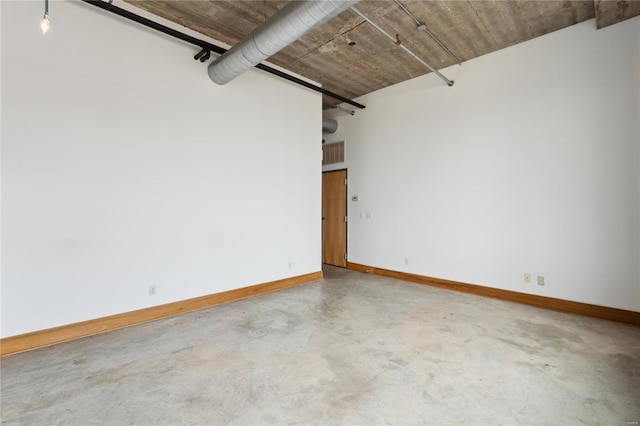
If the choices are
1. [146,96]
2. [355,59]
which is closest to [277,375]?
[146,96]

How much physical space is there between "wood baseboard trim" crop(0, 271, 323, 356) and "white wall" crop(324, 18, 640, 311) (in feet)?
9.46

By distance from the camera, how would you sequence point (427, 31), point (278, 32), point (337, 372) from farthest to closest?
point (427, 31) → point (278, 32) → point (337, 372)

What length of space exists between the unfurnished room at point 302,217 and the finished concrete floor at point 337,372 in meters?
0.02

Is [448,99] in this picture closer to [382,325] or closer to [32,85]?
[382,325]

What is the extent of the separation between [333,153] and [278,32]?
394cm


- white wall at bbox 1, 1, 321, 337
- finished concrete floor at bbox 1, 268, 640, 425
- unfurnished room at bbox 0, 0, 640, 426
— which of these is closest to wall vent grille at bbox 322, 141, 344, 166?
unfurnished room at bbox 0, 0, 640, 426

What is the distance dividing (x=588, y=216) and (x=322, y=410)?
3838mm

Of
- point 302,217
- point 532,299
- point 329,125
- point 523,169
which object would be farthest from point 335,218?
point 532,299

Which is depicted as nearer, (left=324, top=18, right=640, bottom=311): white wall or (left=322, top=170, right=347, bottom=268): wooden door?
(left=324, top=18, right=640, bottom=311): white wall

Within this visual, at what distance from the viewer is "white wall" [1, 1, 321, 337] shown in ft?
8.70

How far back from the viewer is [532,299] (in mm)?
3938

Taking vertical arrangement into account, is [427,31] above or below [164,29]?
above

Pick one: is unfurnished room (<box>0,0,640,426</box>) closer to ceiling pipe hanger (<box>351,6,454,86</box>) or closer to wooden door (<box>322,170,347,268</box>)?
ceiling pipe hanger (<box>351,6,454,86</box>)

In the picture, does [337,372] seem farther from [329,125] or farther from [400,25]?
[329,125]
